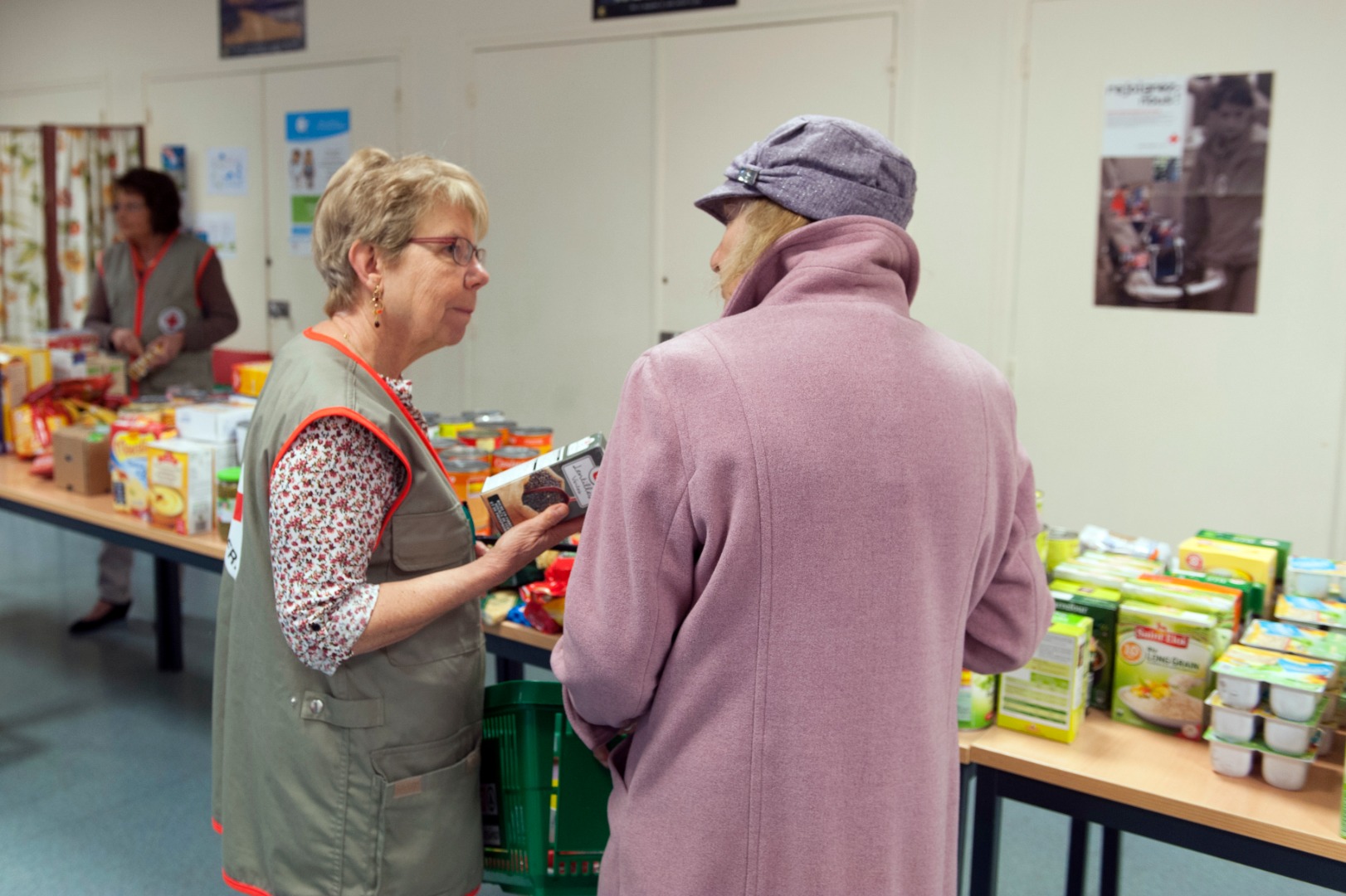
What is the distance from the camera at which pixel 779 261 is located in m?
1.16

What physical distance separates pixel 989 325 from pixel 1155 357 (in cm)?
57

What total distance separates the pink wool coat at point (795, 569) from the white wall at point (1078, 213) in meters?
2.70

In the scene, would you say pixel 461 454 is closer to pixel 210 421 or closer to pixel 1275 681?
pixel 210 421

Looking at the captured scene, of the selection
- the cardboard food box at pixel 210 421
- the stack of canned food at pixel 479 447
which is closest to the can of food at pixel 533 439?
the stack of canned food at pixel 479 447

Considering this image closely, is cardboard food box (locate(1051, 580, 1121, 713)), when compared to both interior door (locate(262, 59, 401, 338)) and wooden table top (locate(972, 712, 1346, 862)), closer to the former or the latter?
wooden table top (locate(972, 712, 1346, 862))

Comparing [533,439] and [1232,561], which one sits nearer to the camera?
[1232,561]

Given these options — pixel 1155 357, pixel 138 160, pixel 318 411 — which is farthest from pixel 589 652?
pixel 138 160

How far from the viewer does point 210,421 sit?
283cm

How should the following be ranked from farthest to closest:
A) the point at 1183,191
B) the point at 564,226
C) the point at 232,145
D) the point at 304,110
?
the point at 232,145 → the point at 304,110 → the point at 564,226 → the point at 1183,191

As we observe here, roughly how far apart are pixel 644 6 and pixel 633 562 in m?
3.93

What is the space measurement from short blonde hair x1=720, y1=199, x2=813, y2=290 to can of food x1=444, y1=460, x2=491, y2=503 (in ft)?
3.94

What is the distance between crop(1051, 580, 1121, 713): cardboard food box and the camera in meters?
1.79


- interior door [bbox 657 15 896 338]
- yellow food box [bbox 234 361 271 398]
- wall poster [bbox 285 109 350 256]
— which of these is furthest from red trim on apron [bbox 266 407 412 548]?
wall poster [bbox 285 109 350 256]

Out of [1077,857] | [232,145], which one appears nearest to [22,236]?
[232,145]
